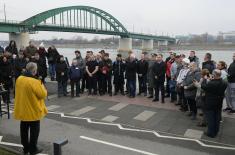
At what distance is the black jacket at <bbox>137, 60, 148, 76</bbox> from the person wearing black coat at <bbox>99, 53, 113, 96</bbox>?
3.79ft

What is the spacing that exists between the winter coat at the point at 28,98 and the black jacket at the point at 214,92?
13.0 feet

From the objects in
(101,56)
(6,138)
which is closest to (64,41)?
(101,56)

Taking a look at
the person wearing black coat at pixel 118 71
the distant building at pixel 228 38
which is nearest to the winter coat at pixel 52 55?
the person wearing black coat at pixel 118 71

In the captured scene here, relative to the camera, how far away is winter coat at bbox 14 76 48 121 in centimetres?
574

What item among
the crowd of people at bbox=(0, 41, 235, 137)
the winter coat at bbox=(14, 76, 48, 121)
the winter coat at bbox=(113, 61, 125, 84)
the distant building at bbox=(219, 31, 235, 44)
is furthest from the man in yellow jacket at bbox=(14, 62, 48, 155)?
the distant building at bbox=(219, 31, 235, 44)

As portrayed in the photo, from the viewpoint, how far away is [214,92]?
24.9 ft

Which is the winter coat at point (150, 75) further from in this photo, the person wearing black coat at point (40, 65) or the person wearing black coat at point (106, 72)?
the person wearing black coat at point (40, 65)

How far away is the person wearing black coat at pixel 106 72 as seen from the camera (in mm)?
12805

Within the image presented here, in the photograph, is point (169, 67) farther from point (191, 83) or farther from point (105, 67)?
point (191, 83)

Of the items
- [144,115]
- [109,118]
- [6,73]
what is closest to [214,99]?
[144,115]

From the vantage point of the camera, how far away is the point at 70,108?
1065cm

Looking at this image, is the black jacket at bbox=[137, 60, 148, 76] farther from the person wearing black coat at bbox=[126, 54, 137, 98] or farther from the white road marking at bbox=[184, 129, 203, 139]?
the white road marking at bbox=[184, 129, 203, 139]

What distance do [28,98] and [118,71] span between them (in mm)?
7424

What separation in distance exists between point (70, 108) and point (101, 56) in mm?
3191
